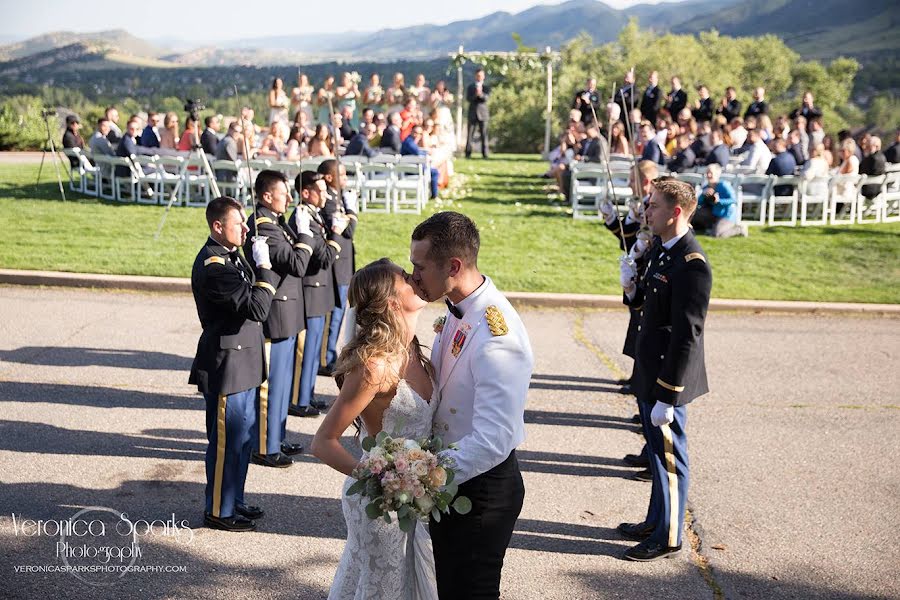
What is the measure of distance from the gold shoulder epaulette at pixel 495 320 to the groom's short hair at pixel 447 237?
0.21 m

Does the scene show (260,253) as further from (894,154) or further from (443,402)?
(894,154)

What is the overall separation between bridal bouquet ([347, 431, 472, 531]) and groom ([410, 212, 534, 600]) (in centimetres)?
11

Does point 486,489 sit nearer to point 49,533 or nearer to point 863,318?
point 49,533

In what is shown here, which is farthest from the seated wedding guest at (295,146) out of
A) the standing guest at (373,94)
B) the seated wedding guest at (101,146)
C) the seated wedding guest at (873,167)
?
the seated wedding guest at (873,167)

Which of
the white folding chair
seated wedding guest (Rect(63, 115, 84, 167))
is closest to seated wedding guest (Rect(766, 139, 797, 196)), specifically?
the white folding chair

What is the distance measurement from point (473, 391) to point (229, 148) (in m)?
13.6

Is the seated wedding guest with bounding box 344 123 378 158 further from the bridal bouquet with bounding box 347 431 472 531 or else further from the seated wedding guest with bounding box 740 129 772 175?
the bridal bouquet with bounding box 347 431 472 531

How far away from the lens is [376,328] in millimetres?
3635

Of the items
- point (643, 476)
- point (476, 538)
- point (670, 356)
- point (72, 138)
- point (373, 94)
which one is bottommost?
point (643, 476)

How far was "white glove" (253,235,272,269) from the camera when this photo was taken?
587 centimetres

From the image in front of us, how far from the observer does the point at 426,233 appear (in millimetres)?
3572

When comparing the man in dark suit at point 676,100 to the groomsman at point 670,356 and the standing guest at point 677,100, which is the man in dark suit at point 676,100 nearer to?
the standing guest at point 677,100

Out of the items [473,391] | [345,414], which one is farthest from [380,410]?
[473,391]

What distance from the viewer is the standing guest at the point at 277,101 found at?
63.3 ft
